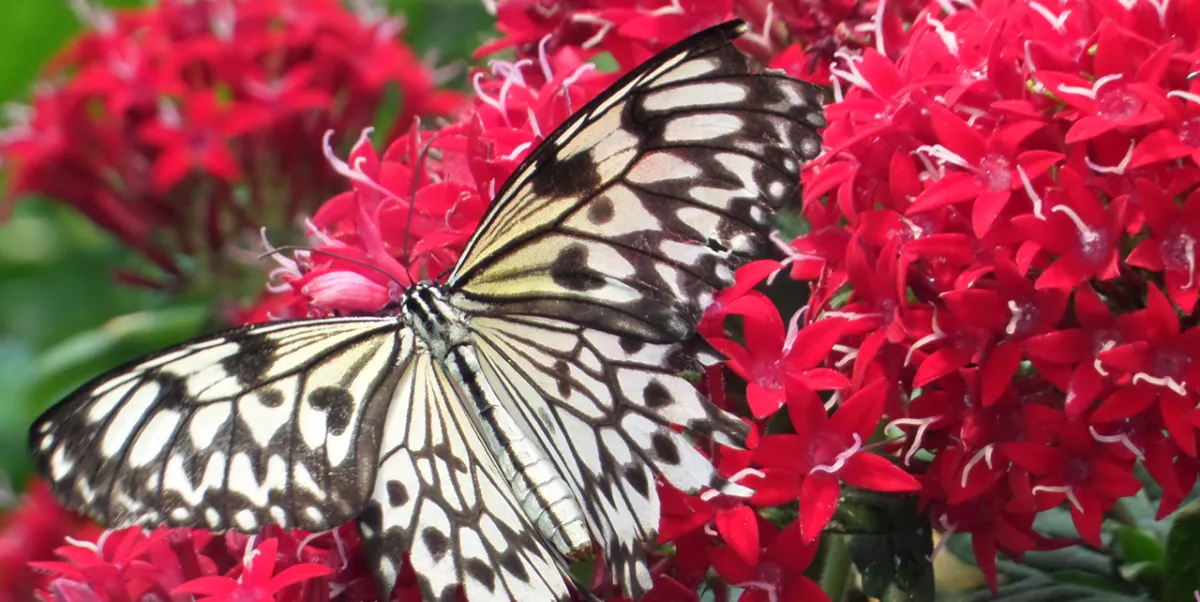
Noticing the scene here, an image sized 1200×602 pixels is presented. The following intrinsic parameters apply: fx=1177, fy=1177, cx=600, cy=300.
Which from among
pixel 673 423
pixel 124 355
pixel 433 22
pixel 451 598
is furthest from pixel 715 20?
pixel 433 22

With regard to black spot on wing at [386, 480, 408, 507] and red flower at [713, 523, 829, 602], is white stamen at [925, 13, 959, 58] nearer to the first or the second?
red flower at [713, 523, 829, 602]

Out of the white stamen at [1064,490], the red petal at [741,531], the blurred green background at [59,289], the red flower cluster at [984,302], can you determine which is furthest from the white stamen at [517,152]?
the blurred green background at [59,289]

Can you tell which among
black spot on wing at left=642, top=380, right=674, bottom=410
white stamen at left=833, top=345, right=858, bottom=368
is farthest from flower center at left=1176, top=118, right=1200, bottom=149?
black spot on wing at left=642, top=380, right=674, bottom=410

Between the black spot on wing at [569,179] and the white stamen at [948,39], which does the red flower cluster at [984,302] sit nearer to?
the white stamen at [948,39]

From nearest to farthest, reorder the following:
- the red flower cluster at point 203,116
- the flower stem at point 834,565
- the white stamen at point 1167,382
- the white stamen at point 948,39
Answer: the white stamen at point 1167,382, the white stamen at point 948,39, the flower stem at point 834,565, the red flower cluster at point 203,116

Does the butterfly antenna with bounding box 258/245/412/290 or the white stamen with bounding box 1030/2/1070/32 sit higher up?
the butterfly antenna with bounding box 258/245/412/290

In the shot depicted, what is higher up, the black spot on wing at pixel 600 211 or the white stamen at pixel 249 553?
the black spot on wing at pixel 600 211

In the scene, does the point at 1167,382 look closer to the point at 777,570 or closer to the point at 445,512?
the point at 777,570
